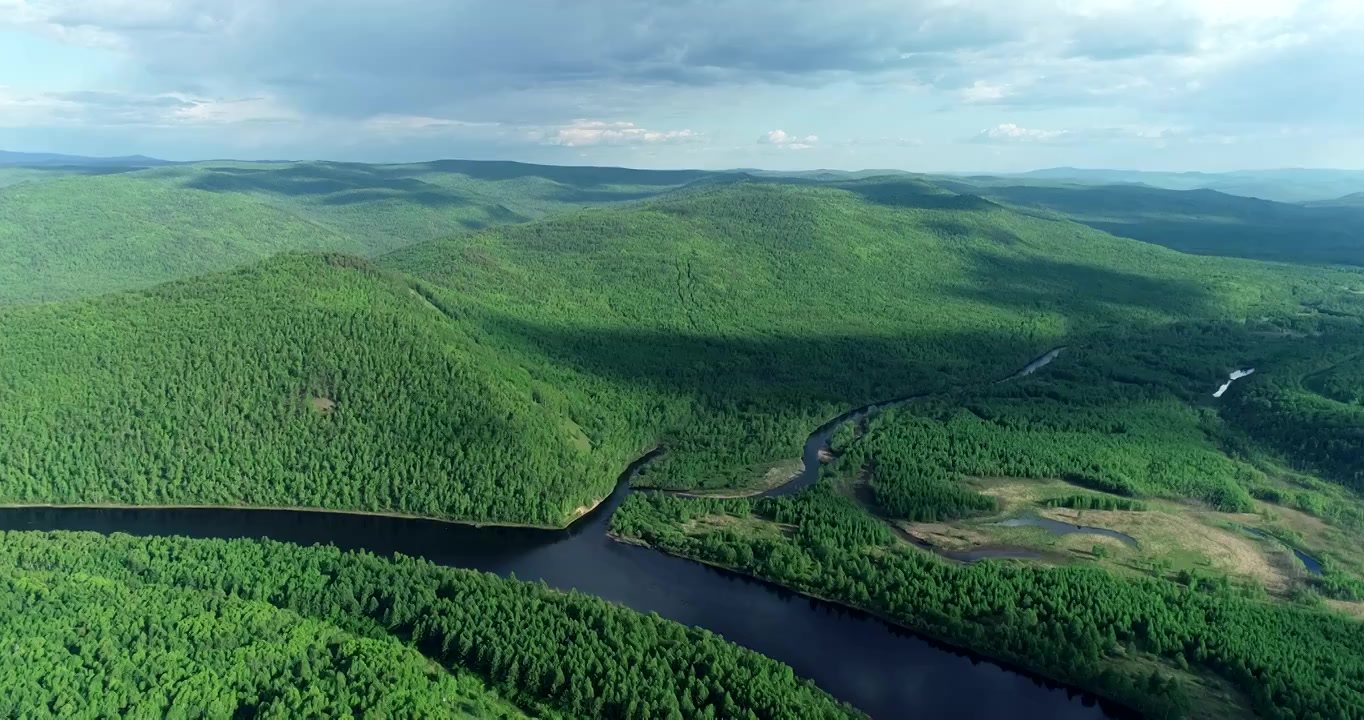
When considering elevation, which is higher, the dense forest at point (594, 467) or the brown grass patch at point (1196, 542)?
the dense forest at point (594, 467)

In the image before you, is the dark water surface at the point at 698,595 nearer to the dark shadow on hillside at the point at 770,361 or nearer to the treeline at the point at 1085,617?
the treeline at the point at 1085,617

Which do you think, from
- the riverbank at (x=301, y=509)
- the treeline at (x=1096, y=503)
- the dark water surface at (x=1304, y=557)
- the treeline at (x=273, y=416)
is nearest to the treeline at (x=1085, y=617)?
the dark water surface at (x=1304, y=557)

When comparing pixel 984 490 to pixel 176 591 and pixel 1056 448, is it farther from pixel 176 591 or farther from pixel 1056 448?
pixel 176 591

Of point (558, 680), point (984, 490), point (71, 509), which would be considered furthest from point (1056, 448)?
point (71, 509)

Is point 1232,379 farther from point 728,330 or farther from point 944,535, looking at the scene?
point 728,330

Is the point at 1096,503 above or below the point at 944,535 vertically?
above

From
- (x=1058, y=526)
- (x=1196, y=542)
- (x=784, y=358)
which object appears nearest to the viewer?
(x=1196, y=542)

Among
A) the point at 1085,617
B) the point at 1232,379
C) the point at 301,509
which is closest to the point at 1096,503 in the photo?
the point at 1085,617
